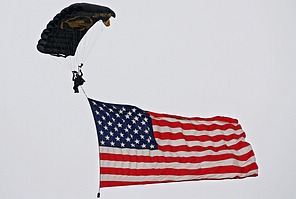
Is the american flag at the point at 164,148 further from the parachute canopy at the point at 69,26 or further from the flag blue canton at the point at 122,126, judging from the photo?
the parachute canopy at the point at 69,26

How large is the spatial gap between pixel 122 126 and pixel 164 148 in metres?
1.50

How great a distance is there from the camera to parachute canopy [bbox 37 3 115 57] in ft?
67.5

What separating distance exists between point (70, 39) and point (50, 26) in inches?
53.7

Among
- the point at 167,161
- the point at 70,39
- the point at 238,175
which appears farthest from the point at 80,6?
the point at 238,175

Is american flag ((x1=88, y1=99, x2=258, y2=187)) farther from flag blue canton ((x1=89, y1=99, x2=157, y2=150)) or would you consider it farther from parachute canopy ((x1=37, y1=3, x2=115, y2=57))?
parachute canopy ((x1=37, y1=3, x2=115, y2=57))

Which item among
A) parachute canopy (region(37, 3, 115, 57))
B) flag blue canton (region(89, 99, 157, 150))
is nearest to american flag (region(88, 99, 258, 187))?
flag blue canton (region(89, 99, 157, 150))

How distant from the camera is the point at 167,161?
22.9 m

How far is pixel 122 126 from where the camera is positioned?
73.5ft

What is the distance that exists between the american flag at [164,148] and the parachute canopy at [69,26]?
171cm

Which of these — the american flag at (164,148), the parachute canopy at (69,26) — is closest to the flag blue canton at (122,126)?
the american flag at (164,148)

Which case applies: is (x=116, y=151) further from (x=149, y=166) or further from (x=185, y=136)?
(x=185, y=136)

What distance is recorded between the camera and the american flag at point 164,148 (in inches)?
855

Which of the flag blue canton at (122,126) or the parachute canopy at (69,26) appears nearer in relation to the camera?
the parachute canopy at (69,26)

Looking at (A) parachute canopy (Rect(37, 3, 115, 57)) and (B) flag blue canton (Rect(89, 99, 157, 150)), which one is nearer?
(A) parachute canopy (Rect(37, 3, 115, 57))
